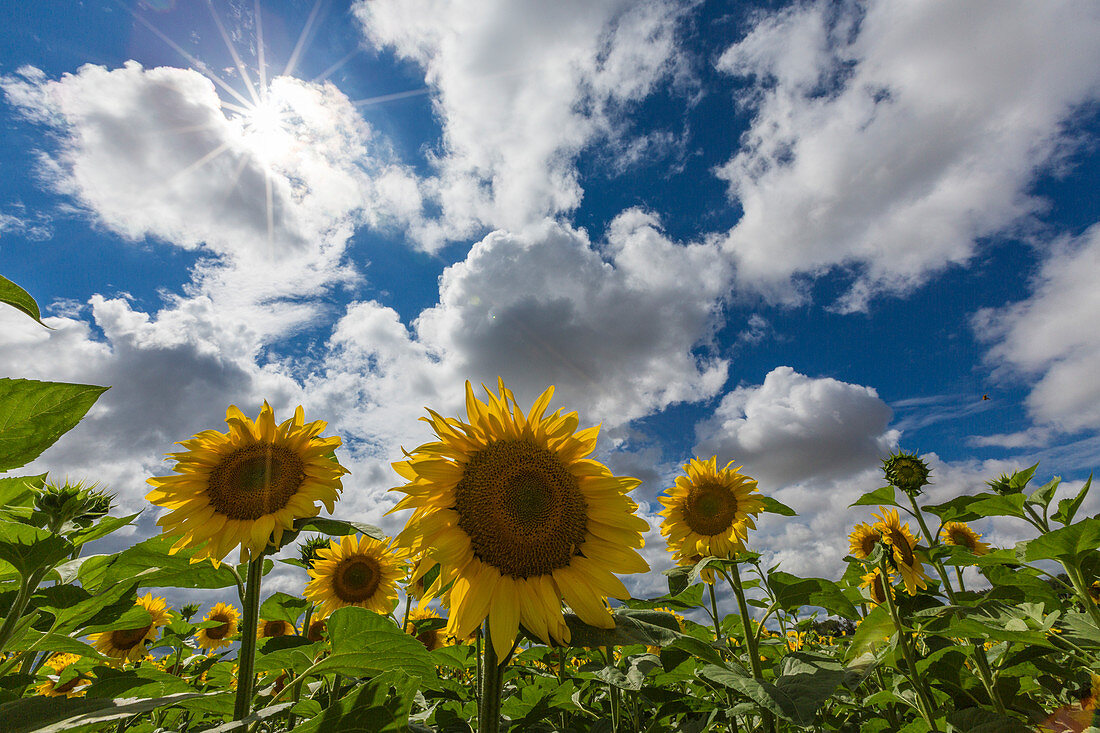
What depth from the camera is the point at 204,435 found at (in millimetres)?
3168

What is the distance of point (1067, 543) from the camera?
2.95 m

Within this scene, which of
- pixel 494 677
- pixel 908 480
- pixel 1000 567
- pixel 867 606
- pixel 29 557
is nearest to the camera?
pixel 29 557

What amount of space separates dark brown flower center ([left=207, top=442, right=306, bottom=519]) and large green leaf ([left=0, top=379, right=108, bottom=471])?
1.87 m

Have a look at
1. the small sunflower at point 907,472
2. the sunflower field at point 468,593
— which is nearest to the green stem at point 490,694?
the sunflower field at point 468,593

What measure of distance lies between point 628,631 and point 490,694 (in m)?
0.49

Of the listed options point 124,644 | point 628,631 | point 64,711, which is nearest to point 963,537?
point 628,631

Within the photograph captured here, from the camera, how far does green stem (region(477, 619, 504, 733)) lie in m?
1.74

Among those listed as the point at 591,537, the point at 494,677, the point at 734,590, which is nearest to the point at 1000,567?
the point at 734,590

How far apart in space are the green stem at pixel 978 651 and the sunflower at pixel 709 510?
140 cm

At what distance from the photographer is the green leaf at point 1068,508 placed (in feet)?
11.0

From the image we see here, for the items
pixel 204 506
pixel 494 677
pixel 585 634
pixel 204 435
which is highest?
pixel 204 435

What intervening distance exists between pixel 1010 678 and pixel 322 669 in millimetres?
4786

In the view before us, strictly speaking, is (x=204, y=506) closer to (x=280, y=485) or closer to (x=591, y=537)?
(x=280, y=485)

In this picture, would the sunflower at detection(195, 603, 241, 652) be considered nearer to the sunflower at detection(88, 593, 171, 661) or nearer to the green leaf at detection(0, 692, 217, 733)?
the sunflower at detection(88, 593, 171, 661)
